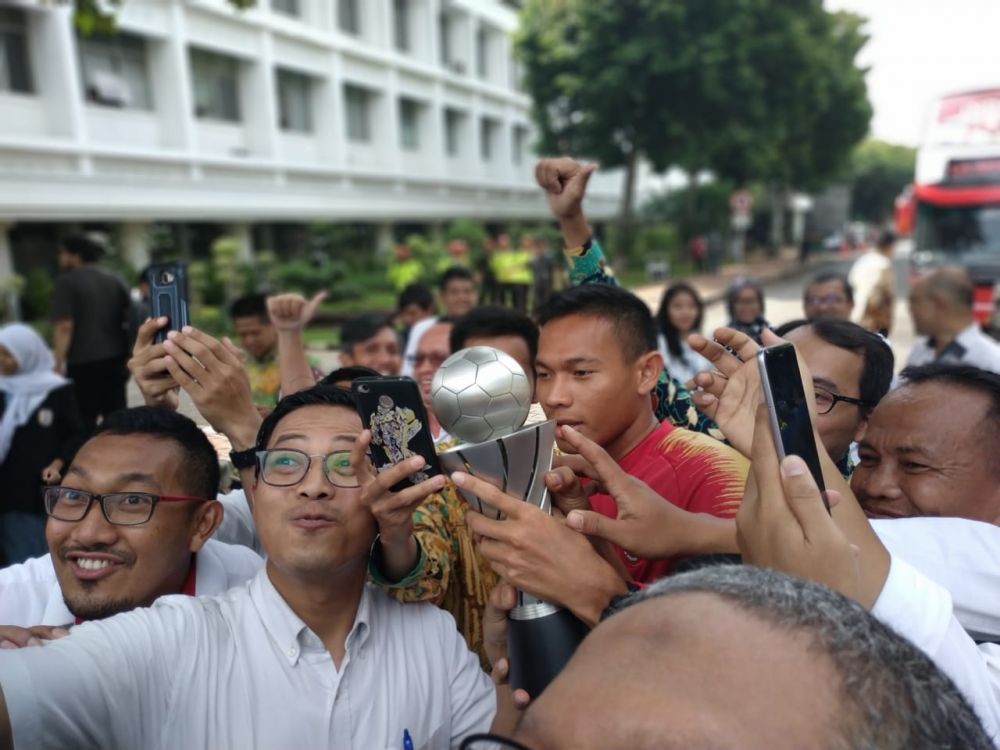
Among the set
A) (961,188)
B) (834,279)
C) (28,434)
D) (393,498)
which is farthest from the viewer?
(961,188)

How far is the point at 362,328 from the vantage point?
13.2 feet

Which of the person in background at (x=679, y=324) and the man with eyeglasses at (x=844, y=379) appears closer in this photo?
the man with eyeglasses at (x=844, y=379)

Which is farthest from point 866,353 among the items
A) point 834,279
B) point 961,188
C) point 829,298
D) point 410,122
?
point 410,122

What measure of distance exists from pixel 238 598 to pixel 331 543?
25 centimetres

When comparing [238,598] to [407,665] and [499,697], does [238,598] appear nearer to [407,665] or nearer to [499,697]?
[407,665]

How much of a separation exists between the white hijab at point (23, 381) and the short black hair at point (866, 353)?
3485mm

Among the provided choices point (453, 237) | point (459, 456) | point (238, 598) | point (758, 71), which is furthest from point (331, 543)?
point (758, 71)

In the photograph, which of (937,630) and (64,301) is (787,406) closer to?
(937,630)

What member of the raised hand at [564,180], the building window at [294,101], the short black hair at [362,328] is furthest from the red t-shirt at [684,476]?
the building window at [294,101]

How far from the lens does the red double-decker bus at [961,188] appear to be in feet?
35.4

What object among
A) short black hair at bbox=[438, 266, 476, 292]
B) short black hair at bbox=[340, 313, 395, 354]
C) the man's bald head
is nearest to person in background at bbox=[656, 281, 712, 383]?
short black hair at bbox=[438, 266, 476, 292]

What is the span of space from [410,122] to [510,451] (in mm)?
23609

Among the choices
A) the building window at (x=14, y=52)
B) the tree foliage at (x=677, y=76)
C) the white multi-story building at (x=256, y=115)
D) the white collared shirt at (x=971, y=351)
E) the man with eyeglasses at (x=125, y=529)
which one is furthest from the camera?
the tree foliage at (x=677, y=76)

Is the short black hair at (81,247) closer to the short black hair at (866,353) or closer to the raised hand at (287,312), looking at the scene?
the raised hand at (287,312)
